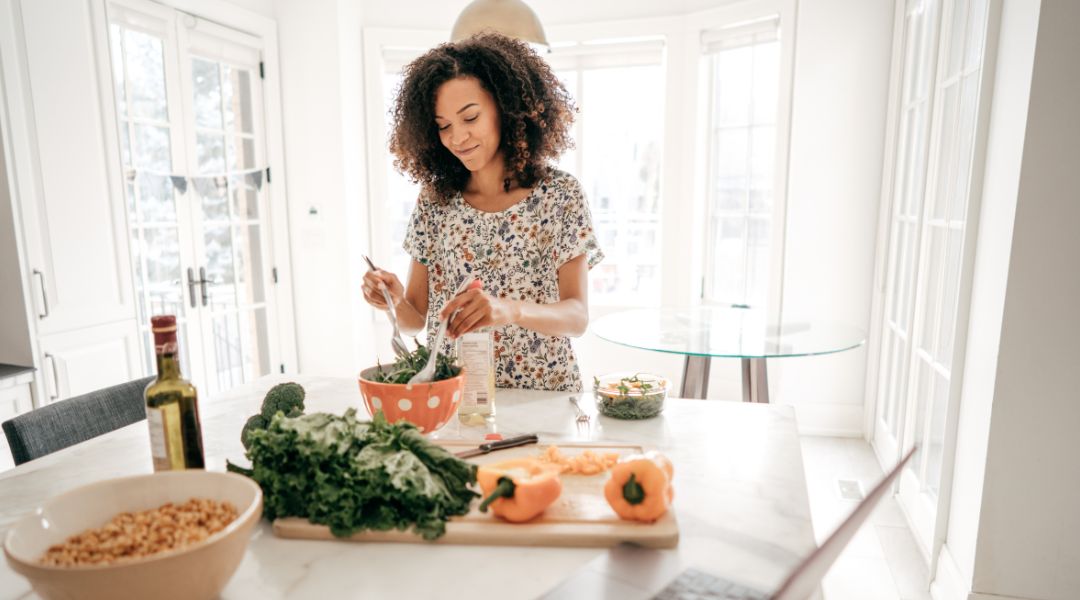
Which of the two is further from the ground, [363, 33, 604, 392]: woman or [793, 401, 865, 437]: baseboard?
[363, 33, 604, 392]: woman

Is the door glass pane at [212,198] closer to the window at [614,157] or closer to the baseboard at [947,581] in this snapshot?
the window at [614,157]

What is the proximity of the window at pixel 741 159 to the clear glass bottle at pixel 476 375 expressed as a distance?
2.73m

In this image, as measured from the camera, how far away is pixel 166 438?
2.75 ft

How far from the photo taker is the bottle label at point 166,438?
83 cm

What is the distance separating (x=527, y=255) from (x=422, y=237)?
0.28 metres

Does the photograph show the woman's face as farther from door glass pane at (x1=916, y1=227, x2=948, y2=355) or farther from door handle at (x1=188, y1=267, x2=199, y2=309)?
door handle at (x1=188, y1=267, x2=199, y2=309)

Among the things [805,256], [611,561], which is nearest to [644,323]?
[805,256]

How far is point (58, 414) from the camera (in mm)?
1282

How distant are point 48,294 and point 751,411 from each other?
8.67 ft

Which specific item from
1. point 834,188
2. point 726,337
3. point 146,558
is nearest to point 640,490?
point 146,558

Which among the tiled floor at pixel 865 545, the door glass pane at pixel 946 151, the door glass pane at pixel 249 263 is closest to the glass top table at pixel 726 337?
the tiled floor at pixel 865 545

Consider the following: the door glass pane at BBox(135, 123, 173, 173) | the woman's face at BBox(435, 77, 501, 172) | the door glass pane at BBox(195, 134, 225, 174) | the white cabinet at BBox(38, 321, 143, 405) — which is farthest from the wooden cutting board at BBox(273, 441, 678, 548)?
the door glass pane at BBox(195, 134, 225, 174)

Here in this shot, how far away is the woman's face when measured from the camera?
141 cm

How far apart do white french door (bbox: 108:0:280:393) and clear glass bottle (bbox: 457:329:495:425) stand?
2.43 metres
